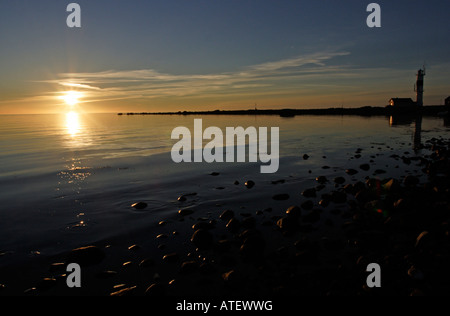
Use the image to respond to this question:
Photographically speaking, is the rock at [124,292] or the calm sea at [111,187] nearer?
the rock at [124,292]

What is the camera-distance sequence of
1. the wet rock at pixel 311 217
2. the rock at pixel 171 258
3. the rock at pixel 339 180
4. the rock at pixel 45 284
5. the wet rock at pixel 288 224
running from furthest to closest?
1. the rock at pixel 339 180
2. the wet rock at pixel 311 217
3. the wet rock at pixel 288 224
4. the rock at pixel 171 258
5. the rock at pixel 45 284

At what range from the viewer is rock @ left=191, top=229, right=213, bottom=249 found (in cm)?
808

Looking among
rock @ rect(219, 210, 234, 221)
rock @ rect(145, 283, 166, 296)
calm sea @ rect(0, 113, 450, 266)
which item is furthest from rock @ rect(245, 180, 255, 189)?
rock @ rect(145, 283, 166, 296)

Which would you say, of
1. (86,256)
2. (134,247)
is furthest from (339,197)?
(86,256)

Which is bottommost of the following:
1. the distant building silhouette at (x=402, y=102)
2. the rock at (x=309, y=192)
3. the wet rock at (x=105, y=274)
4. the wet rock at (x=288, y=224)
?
the wet rock at (x=105, y=274)

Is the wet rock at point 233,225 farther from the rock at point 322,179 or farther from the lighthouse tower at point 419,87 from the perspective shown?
the lighthouse tower at point 419,87

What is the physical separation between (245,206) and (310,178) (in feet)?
18.8

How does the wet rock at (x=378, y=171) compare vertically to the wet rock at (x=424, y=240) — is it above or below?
above

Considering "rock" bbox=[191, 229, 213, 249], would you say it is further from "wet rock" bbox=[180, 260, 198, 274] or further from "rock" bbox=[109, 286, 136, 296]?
"rock" bbox=[109, 286, 136, 296]

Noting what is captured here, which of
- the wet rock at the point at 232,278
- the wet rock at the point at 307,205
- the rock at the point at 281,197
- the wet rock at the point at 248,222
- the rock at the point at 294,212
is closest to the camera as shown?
the wet rock at the point at 232,278

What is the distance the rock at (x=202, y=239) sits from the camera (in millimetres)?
8078

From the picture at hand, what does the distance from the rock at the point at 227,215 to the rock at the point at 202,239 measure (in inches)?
63.0

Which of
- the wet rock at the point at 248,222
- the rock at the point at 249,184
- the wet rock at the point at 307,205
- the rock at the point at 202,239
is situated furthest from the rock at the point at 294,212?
the rock at the point at 249,184
